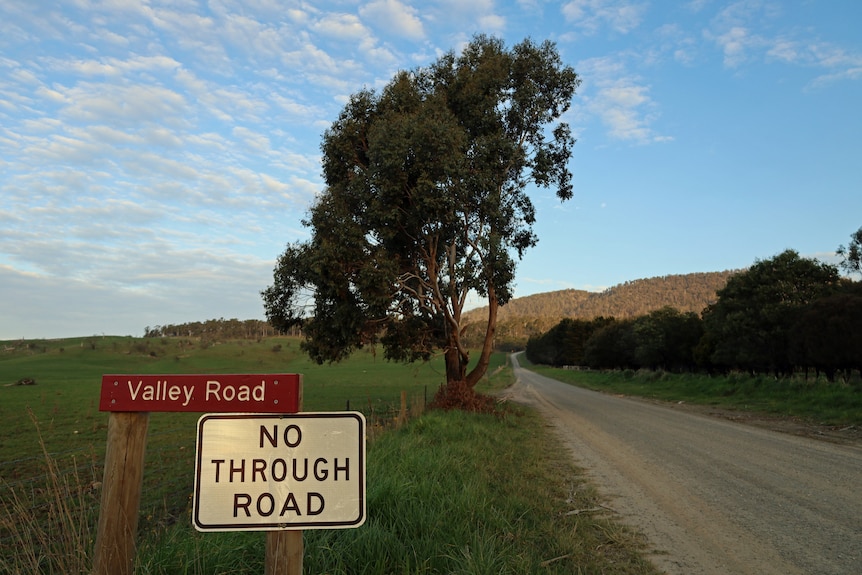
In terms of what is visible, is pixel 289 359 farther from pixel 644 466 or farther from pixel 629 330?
pixel 644 466

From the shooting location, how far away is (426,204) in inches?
637

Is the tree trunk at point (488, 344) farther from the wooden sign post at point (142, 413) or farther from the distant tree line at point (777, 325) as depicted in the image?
the distant tree line at point (777, 325)

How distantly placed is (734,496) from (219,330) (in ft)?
451

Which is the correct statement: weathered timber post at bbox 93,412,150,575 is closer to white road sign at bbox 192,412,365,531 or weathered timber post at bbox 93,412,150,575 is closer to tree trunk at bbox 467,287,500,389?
white road sign at bbox 192,412,365,531

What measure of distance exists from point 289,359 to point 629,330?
57.6 meters

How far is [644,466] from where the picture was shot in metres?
10.3

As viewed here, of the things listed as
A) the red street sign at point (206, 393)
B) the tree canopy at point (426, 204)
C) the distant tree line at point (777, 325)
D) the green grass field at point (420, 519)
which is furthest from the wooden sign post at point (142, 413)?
the distant tree line at point (777, 325)

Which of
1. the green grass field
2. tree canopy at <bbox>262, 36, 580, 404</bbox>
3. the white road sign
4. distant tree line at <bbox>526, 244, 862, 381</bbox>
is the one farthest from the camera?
distant tree line at <bbox>526, 244, 862, 381</bbox>

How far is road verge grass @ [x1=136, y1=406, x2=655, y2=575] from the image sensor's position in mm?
3996

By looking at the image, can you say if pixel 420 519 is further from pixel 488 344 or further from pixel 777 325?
Result: pixel 777 325

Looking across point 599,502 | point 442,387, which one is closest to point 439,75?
point 442,387

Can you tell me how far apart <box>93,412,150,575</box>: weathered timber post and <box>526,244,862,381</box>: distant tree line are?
35.3 m

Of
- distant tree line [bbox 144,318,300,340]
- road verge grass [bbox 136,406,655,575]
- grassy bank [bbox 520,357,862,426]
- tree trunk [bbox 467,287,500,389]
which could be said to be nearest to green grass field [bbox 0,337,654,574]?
road verge grass [bbox 136,406,655,575]

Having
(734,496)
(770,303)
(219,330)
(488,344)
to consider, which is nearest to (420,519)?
(734,496)
